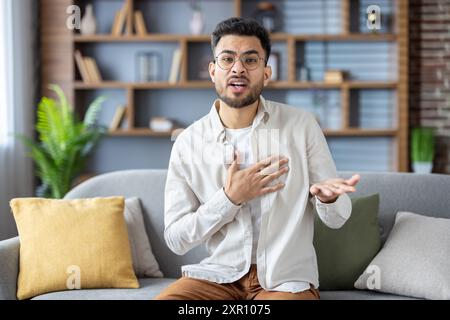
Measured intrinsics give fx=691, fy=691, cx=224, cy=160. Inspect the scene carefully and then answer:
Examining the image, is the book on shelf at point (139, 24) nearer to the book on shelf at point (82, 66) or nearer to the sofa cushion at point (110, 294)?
the book on shelf at point (82, 66)

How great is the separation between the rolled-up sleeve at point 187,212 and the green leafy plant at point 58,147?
3.09 metres

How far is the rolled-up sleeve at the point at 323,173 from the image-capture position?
187 centimetres

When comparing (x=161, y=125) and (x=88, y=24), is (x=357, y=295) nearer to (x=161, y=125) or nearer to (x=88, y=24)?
(x=161, y=125)

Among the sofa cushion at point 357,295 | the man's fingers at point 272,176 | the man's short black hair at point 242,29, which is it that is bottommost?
the sofa cushion at point 357,295

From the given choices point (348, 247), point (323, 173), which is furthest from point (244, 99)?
point (348, 247)

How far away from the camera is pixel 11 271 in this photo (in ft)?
7.99

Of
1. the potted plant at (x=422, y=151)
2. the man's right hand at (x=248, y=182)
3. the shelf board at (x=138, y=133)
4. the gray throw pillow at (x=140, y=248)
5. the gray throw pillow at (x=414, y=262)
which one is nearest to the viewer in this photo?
the man's right hand at (x=248, y=182)

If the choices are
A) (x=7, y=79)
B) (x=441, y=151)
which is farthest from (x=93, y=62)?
Result: (x=441, y=151)

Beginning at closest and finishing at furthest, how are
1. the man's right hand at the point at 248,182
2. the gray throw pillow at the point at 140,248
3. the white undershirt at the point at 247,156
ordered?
the man's right hand at the point at 248,182 < the white undershirt at the point at 247,156 < the gray throw pillow at the point at 140,248

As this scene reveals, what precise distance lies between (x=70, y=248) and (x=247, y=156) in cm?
85

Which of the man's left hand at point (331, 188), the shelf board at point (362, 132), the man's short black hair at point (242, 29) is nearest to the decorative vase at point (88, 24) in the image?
the shelf board at point (362, 132)

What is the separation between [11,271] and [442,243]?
1509mm

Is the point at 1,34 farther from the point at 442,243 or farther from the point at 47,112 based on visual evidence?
the point at 442,243

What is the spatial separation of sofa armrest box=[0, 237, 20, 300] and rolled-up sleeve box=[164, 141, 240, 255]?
2.37 ft
